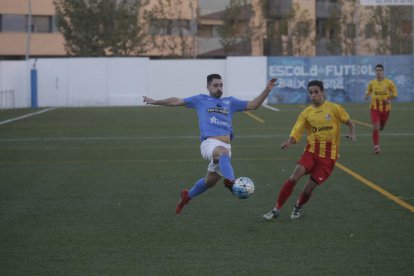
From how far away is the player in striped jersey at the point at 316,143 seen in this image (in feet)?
35.0

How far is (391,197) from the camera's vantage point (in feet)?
40.5

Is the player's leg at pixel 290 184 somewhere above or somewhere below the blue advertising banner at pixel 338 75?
below

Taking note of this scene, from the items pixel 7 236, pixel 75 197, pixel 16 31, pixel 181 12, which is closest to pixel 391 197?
pixel 75 197

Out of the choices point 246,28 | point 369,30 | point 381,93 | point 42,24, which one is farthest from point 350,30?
point 381,93

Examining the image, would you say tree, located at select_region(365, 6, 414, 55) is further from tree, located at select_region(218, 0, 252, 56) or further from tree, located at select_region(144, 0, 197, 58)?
tree, located at select_region(144, 0, 197, 58)

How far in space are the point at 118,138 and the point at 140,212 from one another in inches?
493

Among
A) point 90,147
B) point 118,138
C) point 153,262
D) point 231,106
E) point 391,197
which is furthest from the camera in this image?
point 118,138

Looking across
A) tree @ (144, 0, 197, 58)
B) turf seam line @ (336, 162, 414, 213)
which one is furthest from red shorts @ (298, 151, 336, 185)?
tree @ (144, 0, 197, 58)

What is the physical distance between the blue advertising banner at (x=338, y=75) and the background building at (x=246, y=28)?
49.5 feet

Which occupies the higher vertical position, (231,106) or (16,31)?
(16,31)

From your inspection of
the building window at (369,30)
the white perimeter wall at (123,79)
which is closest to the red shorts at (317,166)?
the white perimeter wall at (123,79)

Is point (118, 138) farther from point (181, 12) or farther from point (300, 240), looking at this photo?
point (181, 12)

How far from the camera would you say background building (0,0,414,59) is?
6397 cm

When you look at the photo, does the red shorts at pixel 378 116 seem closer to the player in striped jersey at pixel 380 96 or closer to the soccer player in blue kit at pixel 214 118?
the player in striped jersey at pixel 380 96
